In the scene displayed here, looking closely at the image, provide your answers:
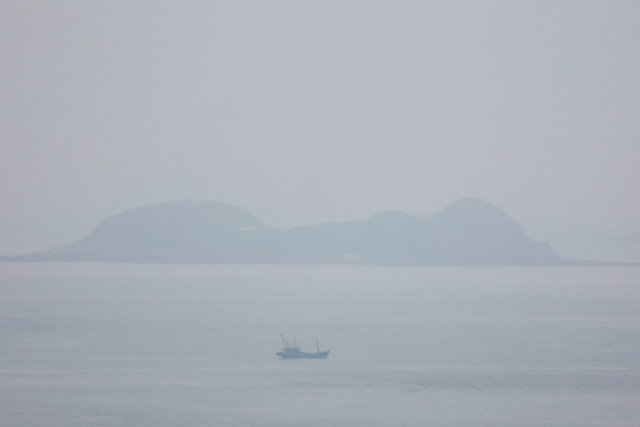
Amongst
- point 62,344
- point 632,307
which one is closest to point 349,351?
point 62,344

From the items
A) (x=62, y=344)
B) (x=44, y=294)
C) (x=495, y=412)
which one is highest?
(x=44, y=294)

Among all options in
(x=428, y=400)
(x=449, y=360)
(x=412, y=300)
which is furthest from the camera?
(x=412, y=300)

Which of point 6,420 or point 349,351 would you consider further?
point 349,351

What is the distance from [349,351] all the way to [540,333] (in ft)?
97.0

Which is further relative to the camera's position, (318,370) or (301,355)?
(301,355)

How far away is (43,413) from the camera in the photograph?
38.8m

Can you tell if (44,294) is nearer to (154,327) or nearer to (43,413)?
(154,327)

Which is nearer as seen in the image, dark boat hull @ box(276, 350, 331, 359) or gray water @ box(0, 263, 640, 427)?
gray water @ box(0, 263, 640, 427)

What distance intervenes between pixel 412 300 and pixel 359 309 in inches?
911

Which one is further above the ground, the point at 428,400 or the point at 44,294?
the point at 44,294

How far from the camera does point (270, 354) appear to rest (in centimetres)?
6241

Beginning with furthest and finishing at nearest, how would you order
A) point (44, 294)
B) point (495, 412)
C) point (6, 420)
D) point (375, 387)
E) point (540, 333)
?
point (44, 294) → point (540, 333) → point (375, 387) → point (495, 412) → point (6, 420)

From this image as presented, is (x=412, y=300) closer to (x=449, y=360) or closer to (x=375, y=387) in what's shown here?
(x=449, y=360)

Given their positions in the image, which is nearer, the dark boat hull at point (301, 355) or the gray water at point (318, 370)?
the gray water at point (318, 370)
